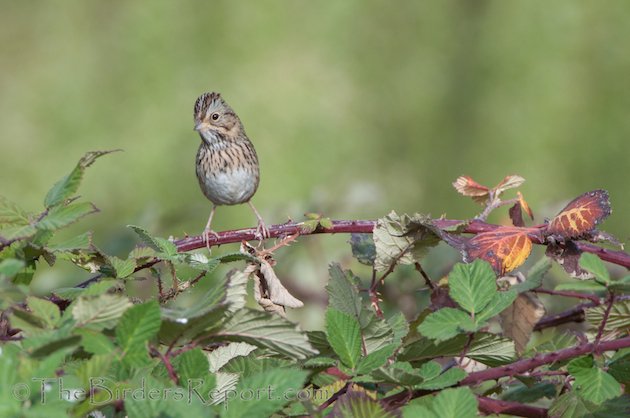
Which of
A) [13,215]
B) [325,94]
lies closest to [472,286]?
[13,215]

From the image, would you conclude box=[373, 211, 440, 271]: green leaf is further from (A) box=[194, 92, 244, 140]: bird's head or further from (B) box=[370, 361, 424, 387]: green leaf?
(A) box=[194, 92, 244, 140]: bird's head

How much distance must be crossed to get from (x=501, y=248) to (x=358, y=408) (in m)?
0.39

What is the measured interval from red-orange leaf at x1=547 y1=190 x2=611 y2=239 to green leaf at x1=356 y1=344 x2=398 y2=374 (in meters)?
0.36

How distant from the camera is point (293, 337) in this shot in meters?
0.92

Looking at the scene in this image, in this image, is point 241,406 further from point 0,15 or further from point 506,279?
point 0,15

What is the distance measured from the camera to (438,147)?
6094 mm

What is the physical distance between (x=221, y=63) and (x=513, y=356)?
5.56 meters

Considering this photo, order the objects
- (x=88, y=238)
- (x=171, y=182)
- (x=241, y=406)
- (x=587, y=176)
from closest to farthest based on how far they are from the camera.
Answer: (x=241, y=406) < (x=88, y=238) < (x=587, y=176) < (x=171, y=182)

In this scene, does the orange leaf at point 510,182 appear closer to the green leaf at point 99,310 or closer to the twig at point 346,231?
the twig at point 346,231

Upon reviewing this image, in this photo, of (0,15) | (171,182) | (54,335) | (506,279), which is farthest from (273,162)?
(54,335)

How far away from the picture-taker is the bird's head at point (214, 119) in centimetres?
284

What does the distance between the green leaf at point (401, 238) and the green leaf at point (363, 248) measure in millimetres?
121

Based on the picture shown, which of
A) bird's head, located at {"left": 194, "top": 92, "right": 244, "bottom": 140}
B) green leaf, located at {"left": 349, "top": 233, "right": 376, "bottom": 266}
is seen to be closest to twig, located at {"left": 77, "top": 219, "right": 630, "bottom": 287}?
green leaf, located at {"left": 349, "top": 233, "right": 376, "bottom": 266}
